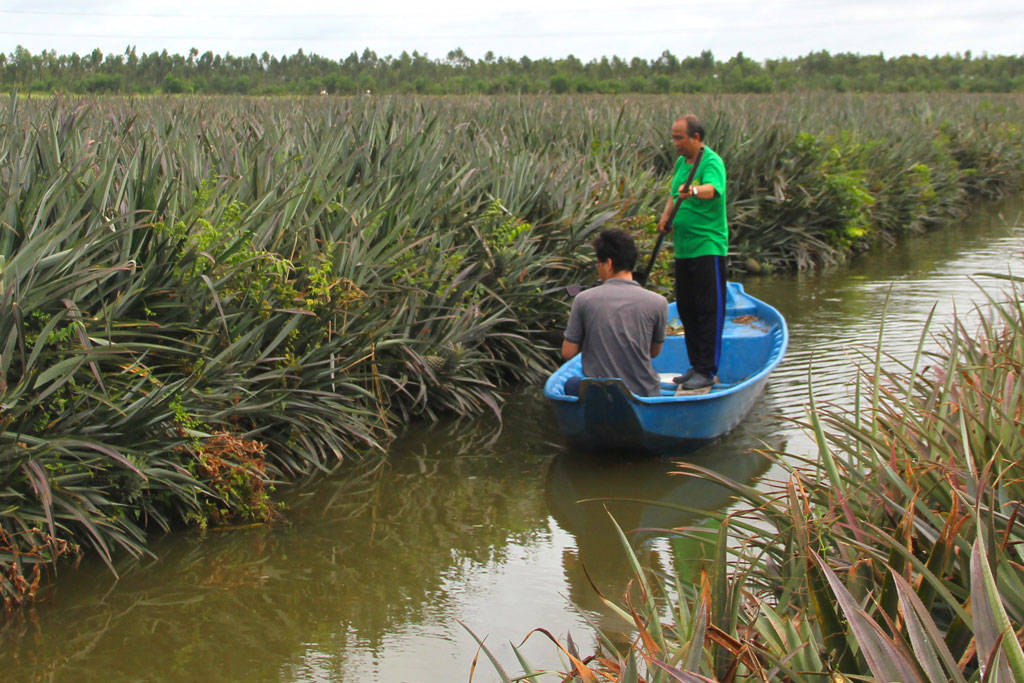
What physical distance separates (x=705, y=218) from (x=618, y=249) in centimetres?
134

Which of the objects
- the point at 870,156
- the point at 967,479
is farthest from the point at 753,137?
the point at 967,479

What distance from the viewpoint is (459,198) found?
27.9 ft

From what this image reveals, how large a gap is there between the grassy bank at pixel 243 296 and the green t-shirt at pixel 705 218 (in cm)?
132

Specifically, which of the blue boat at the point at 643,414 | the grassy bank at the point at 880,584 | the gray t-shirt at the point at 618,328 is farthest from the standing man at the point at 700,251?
the grassy bank at the point at 880,584

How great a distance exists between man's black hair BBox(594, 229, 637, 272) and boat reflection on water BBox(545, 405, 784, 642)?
1.31m

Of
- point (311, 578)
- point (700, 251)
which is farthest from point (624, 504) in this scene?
point (700, 251)

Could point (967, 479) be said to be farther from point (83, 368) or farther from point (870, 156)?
point (870, 156)

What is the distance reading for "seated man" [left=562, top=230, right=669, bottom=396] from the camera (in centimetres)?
684

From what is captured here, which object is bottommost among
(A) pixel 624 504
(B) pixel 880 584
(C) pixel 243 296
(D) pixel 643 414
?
(A) pixel 624 504

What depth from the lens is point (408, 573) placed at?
5.28 m

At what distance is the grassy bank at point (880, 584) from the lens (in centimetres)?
246

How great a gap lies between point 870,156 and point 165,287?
47.9 feet

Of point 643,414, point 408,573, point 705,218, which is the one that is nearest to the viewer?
point 408,573

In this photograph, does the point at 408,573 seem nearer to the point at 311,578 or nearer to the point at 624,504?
the point at 311,578
